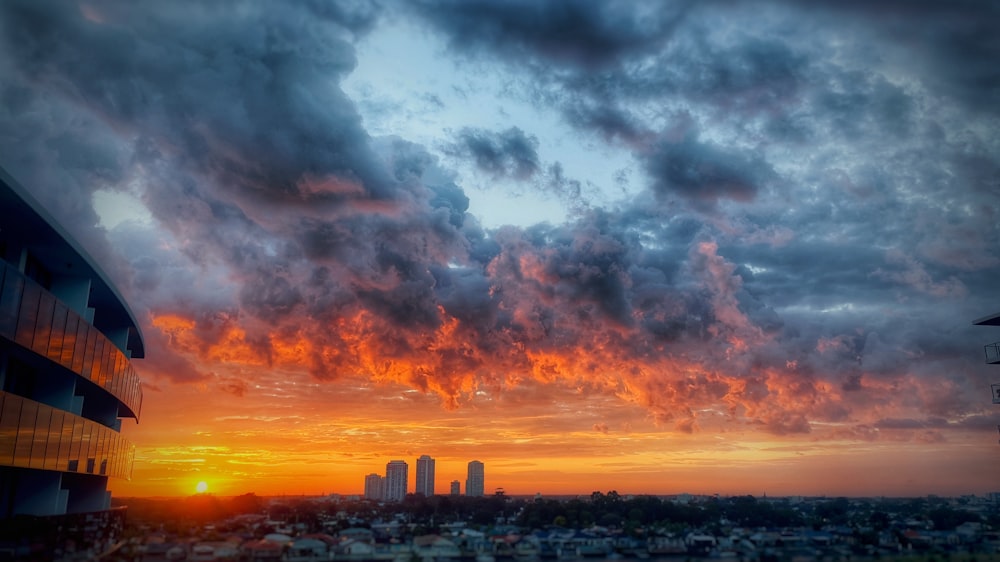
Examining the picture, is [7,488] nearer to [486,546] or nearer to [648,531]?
[486,546]

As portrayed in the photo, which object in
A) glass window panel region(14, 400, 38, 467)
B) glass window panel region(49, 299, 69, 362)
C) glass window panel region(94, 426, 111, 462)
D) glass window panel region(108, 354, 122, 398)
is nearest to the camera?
glass window panel region(14, 400, 38, 467)

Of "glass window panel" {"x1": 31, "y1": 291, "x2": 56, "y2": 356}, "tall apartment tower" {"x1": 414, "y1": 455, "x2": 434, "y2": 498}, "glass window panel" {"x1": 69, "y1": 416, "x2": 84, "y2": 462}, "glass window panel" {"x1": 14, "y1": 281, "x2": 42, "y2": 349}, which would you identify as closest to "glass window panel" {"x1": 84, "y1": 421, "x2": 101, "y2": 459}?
"glass window panel" {"x1": 69, "y1": 416, "x2": 84, "y2": 462}

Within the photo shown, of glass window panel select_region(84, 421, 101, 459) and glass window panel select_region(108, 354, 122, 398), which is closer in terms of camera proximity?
glass window panel select_region(84, 421, 101, 459)

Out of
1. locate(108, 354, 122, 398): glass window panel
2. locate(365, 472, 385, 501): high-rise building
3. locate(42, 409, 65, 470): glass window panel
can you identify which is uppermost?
locate(108, 354, 122, 398): glass window panel

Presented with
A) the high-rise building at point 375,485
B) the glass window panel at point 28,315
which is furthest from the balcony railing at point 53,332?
the high-rise building at point 375,485

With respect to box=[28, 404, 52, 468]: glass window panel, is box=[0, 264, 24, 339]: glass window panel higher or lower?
higher

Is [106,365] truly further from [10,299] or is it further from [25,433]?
[10,299]

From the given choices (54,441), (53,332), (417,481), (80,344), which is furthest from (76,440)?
(417,481)

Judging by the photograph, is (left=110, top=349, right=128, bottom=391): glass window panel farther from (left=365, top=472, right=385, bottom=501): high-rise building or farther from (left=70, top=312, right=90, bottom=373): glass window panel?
(left=365, top=472, right=385, bottom=501): high-rise building
